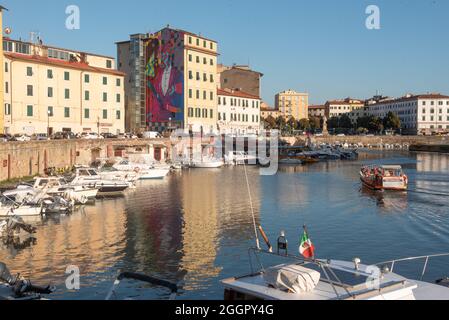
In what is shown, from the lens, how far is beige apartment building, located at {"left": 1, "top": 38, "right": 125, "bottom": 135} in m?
69.8

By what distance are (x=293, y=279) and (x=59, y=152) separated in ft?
177

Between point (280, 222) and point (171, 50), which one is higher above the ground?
point (171, 50)

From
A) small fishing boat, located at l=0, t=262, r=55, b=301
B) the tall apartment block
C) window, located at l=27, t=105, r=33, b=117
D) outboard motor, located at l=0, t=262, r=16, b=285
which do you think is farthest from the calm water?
the tall apartment block

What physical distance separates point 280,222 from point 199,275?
13.6 meters

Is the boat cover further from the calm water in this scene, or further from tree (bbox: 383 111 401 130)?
tree (bbox: 383 111 401 130)

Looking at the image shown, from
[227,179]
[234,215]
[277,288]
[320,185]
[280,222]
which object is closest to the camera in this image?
[277,288]

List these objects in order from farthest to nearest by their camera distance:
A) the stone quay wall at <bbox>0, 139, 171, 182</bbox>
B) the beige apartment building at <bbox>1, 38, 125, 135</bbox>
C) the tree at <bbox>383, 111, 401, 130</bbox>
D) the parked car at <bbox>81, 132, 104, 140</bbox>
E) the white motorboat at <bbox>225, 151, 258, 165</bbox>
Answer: the tree at <bbox>383, 111, 401, 130</bbox> → the white motorboat at <bbox>225, 151, 258, 165</bbox> → the parked car at <bbox>81, 132, 104, 140</bbox> → the beige apartment building at <bbox>1, 38, 125, 135</bbox> → the stone quay wall at <bbox>0, 139, 171, 182</bbox>

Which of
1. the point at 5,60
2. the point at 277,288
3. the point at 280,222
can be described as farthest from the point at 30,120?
the point at 277,288

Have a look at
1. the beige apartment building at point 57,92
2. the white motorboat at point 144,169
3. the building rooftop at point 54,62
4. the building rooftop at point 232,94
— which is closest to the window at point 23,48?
the beige apartment building at point 57,92

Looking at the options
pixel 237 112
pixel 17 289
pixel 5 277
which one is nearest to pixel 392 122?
pixel 237 112

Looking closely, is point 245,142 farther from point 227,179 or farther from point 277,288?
point 277,288

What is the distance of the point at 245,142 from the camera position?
107938 mm

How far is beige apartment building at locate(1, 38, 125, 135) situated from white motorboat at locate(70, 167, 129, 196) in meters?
22.4

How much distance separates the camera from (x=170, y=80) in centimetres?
9800
